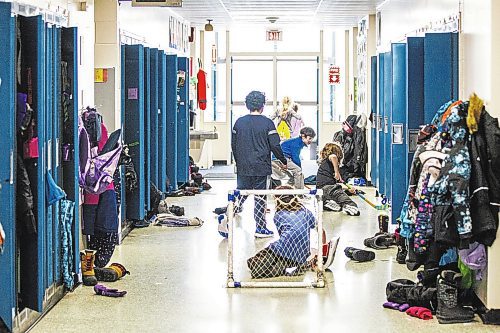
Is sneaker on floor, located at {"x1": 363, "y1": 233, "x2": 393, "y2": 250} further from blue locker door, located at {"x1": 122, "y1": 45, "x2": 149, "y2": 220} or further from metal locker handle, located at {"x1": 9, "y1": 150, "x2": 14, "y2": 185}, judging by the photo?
metal locker handle, located at {"x1": 9, "y1": 150, "x2": 14, "y2": 185}

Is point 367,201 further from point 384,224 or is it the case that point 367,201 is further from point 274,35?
point 274,35

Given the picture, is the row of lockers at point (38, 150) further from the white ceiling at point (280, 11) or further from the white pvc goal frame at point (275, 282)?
the white ceiling at point (280, 11)

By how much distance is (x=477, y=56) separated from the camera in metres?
6.69

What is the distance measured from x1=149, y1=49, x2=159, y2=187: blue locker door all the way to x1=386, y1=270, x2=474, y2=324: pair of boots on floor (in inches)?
195

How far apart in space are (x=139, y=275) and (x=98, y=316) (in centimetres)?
149

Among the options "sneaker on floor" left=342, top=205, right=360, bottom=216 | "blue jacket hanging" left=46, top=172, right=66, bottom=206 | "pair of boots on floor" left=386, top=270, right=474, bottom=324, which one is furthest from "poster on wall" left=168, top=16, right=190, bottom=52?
"pair of boots on floor" left=386, top=270, right=474, bottom=324

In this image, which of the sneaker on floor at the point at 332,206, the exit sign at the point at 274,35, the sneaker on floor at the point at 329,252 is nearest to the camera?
the sneaker on floor at the point at 329,252

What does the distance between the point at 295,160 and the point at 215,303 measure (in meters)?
5.30

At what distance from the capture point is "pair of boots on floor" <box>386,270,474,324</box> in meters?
6.28

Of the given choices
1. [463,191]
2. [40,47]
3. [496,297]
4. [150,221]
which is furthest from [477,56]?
[150,221]

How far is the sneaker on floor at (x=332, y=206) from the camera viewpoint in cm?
1241

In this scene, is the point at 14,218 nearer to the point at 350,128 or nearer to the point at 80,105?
the point at 80,105

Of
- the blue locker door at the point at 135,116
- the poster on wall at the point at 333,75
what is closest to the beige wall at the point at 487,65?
the blue locker door at the point at 135,116

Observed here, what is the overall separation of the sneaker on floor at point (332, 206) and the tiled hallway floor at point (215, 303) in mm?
3095
